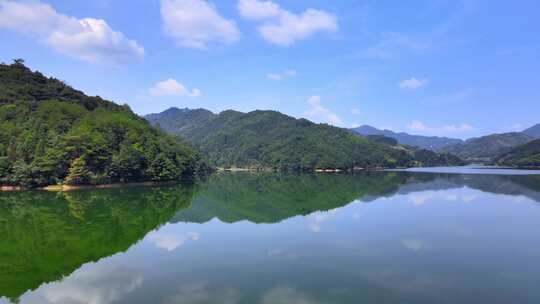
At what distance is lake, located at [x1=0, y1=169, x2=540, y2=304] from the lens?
1198 centimetres

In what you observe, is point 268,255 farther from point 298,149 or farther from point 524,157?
point 524,157

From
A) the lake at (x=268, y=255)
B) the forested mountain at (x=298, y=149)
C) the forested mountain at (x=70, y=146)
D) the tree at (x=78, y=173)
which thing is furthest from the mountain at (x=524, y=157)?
the tree at (x=78, y=173)

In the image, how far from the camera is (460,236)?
21562 mm

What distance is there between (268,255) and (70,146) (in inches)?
1669

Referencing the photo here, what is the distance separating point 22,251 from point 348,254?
1511 cm

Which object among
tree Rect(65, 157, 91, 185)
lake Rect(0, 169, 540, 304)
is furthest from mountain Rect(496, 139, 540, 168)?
tree Rect(65, 157, 91, 185)

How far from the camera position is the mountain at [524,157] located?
134 meters

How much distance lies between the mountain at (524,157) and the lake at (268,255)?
124968 mm

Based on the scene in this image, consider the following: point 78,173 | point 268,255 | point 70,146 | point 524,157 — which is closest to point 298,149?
point 524,157

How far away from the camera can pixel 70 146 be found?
49531 millimetres

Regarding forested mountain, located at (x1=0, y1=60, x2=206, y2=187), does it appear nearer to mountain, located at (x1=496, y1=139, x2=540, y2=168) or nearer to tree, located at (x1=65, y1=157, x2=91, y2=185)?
tree, located at (x1=65, y1=157, x2=91, y2=185)

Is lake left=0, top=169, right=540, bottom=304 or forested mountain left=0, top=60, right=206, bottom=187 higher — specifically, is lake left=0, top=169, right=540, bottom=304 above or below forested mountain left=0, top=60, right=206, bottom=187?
below

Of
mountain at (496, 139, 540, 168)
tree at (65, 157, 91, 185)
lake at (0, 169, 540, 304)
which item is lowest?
lake at (0, 169, 540, 304)

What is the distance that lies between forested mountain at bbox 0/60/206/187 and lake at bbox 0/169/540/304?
16.1m
